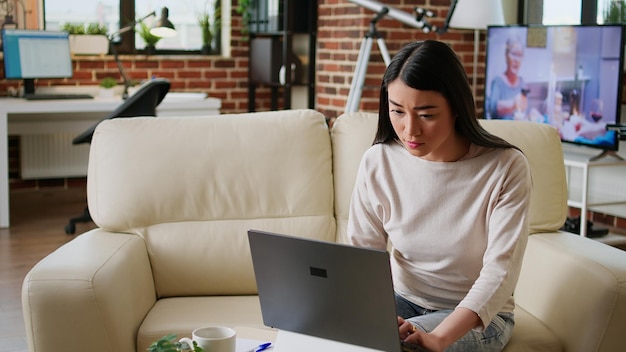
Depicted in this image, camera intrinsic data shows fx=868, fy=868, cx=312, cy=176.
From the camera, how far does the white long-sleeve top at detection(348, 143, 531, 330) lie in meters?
1.88

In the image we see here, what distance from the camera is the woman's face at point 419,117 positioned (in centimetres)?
186

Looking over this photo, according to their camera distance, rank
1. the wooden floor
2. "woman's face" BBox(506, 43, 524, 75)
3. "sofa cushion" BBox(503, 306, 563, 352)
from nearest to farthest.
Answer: "sofa cushion" BBox(503, 306, 563, 352), the wooden floor, "woman's face" BBox(506, 43, 524, 75)

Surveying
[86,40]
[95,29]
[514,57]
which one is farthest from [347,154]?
[95,29]

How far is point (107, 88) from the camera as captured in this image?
18.7ft

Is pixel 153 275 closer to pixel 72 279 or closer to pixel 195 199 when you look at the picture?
pixel 195 199

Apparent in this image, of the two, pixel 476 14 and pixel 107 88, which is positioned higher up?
pixel 476 14

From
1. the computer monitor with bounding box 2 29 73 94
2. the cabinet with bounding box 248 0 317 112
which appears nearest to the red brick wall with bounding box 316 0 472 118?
the cabinet with bounding box 248 0 317 112

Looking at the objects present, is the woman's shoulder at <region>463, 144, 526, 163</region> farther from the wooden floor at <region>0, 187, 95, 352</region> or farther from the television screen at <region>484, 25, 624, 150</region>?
the television screen at <region>484, 25, 624, 150</region>

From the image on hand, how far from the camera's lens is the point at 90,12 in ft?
20.3

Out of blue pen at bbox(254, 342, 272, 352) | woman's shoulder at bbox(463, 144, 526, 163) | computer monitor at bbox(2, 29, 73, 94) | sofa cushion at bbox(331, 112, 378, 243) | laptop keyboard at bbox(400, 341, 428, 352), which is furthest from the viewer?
computer monitor at bbox(2, 29, 73, 94)

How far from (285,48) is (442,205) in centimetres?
390

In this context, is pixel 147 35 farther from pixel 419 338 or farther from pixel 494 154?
pixel 419 338

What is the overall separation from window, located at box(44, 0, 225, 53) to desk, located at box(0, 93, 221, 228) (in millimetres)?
785

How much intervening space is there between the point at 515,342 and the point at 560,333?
5.6 inches
